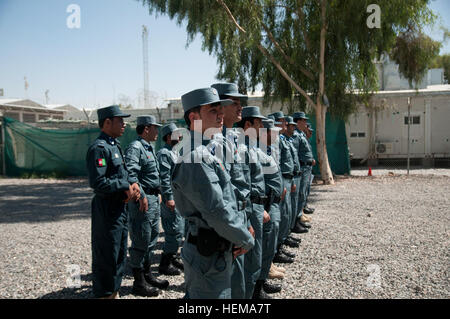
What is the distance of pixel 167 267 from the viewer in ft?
16.4

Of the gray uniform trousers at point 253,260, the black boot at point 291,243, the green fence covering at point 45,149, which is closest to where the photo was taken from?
the gray uniform trousers at point 253,260

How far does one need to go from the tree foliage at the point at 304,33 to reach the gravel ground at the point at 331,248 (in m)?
4.42

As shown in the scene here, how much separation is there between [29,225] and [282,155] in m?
5.56

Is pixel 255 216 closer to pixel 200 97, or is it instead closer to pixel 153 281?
pixel 200 97

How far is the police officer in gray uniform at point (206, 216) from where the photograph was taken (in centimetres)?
238

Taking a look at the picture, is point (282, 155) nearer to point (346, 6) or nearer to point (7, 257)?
point (7, 257)

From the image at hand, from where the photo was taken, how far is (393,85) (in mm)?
19578

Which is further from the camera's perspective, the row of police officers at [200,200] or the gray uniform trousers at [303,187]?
the gray uniform trousers at [303,187]

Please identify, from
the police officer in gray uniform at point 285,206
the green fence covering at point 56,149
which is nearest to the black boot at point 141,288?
the police officer in gray uniform at point 285,206

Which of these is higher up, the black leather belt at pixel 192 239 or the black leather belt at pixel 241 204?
the black leather belt at pixel 241 204

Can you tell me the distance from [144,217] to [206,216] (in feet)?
7.02

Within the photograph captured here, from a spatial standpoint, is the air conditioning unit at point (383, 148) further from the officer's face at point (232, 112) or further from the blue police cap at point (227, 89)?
the officer's face at point (232, 112)

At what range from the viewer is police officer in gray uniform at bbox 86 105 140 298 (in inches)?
140
